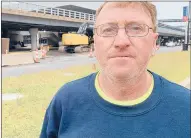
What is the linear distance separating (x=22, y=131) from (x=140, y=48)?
16.2ft

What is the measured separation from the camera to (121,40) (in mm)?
1944

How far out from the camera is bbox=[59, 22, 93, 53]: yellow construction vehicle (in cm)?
4053

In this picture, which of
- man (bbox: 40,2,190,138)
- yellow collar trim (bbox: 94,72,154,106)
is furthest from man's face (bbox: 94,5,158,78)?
yellow collar trim (bbox: 94,72,154,106)

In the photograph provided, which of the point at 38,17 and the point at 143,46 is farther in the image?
the point at 38,17

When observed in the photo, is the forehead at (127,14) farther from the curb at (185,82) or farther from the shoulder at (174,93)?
the curb at (185,82)

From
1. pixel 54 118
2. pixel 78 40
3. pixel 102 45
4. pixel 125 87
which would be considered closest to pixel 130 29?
pixel 102 45

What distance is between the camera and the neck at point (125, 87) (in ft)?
6.64

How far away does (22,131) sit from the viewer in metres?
6.41

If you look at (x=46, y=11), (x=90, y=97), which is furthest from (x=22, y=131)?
(x=46, y=11)

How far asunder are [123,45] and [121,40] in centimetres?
4

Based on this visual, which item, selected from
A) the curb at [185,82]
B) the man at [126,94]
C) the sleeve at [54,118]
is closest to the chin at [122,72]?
the man at [126,94]

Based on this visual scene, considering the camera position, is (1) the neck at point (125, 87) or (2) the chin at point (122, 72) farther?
(1) the neck at point (125, 87)

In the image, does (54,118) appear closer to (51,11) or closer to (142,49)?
(142,49)

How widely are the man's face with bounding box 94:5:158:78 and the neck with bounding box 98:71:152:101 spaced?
0.08 meters
